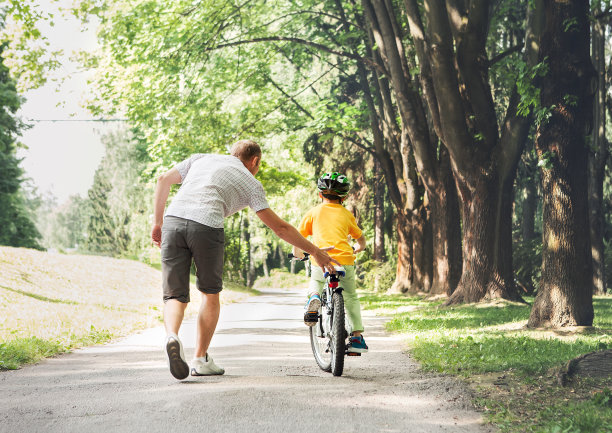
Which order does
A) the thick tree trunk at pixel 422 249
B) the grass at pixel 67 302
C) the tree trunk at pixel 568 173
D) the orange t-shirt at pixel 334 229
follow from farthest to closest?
1. the thick tree trunk at pixel 422 249
2. the tree trunk at pixel 568 173
3. the grass at pixel 67 302
4. the orange t-shirt at pixel 334 229

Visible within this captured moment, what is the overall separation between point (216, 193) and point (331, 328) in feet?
5.78

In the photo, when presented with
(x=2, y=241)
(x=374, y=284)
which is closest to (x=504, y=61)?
(x=374, y=284)

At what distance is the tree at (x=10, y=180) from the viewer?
3235 centimetres

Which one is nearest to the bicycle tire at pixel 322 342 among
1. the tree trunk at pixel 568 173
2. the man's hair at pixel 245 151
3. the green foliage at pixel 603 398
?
the man's hair at pixel 245 151

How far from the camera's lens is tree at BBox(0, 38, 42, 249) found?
3235 centimetres

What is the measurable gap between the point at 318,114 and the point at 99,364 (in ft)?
56.4

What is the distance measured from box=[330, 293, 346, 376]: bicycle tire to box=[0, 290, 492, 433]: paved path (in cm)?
13

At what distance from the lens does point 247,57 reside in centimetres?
2600

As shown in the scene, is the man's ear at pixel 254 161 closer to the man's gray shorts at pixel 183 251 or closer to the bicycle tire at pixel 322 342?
→ the man's gray shorts at pixel 183 251

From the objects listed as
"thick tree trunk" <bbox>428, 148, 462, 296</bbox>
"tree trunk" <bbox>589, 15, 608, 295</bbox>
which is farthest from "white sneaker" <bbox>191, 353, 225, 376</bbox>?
"tree trunk" <bbox>589, 15, 608, 295</bbox>

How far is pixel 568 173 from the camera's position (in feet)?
36.5

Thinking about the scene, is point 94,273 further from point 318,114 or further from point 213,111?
point 318,114

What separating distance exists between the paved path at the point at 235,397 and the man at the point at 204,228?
0.62 meters

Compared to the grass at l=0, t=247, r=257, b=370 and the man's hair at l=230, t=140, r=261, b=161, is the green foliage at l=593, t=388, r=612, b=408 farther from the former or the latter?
the grass at l=0, t=247, r=257, b=370
